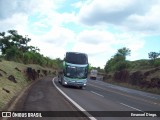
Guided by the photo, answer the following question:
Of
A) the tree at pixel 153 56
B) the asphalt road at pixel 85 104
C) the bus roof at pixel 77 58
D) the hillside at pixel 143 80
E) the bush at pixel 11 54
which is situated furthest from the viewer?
the tree at pixel 153 56

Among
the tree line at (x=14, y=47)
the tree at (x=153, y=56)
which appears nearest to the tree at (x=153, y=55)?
the tree at (x=153, y=56)

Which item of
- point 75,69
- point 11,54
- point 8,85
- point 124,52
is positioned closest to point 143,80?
point 75,69

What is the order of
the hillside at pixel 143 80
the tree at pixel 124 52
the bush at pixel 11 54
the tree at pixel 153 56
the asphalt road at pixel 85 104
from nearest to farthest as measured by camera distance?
the asphalt road at pixel 85 104
the hillside at pixel 143 80
the bush at pixel 11 54
the tree at pixel 153 56
the tree at pixel 124 52

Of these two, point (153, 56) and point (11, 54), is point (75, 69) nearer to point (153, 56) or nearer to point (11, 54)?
point (11, 54)

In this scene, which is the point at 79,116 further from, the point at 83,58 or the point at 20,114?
the point at 83,58

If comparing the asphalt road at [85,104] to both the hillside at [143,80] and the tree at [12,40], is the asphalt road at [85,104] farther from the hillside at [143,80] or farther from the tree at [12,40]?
the tree at [12,40]

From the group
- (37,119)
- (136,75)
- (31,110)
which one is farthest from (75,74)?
(136,75)

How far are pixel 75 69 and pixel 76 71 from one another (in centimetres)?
25

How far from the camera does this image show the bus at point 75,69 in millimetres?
37750

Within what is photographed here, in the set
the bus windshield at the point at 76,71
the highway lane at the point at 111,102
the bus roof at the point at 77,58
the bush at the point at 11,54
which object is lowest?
the highway lane at the point at 111,102

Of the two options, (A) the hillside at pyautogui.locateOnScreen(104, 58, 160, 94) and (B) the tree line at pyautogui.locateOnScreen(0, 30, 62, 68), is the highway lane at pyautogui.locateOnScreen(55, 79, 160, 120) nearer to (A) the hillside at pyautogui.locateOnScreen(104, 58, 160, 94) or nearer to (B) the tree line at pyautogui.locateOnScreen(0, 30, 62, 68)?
(A) the hillside at pyautogui.locateOnScreen(104, 58, 160, 94)

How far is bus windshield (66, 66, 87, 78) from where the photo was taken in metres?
37.7

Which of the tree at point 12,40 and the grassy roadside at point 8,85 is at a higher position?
the tree at point 12,40

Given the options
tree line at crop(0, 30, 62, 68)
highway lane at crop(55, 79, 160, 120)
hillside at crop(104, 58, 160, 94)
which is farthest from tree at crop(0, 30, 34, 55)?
highway lane at crop(55, 79, 160, 120)
